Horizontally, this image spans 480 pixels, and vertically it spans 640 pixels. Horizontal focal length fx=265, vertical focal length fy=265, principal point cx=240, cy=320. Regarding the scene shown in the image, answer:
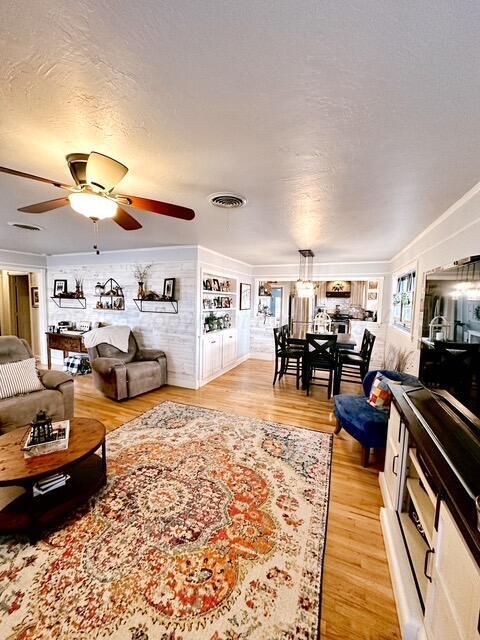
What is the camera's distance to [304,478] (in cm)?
226

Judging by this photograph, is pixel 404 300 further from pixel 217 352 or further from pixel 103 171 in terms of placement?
pixel 103 171

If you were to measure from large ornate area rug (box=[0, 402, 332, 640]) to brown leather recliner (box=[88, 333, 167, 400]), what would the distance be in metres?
1.45

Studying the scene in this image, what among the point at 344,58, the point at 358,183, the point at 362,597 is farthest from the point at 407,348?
the point at 344,58

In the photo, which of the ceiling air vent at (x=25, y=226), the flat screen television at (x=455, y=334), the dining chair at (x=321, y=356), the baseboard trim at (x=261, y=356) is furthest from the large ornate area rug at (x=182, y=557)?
the baseboard trim at (x=261, y=356)

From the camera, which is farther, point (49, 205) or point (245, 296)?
point (245, 296)

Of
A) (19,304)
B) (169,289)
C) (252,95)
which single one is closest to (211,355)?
(169,289)

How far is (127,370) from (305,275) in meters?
4.21

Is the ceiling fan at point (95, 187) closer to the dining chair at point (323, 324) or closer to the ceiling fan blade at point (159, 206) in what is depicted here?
the ceiling fan blade at point (159, 206)

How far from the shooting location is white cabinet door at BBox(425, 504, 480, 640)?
2.56 ft

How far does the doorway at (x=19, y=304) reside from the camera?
6328mm

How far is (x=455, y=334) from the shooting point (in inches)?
66.1

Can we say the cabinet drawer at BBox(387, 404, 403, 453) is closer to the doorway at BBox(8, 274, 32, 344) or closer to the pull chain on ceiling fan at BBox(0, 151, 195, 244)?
the pull chain on ceiling fan at BBox(0, 151, 195, 244)

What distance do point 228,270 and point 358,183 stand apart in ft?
12.2

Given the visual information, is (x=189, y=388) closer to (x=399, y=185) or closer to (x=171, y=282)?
(x=171, y=282)
